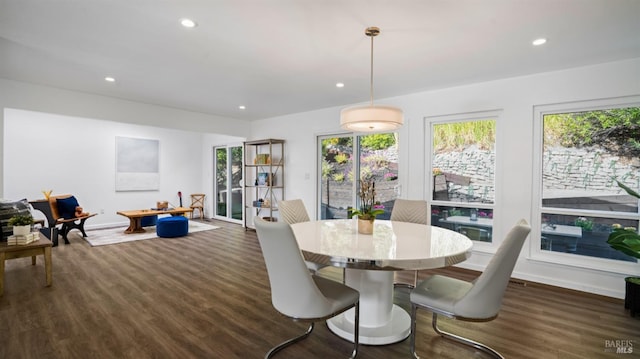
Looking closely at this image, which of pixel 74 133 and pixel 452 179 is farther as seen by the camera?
pixel 74 133

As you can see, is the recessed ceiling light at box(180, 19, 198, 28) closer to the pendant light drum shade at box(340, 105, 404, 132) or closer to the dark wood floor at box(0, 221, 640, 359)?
the pendant light drum shade at box(340, 105, 404, 132)

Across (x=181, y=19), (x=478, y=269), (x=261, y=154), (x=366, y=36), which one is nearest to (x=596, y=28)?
(x=366, y=36)

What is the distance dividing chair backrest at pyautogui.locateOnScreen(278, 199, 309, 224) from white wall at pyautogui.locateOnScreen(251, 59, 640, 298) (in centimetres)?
175

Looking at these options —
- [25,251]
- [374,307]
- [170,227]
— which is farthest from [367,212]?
[170,227]

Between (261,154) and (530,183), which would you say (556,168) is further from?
(261,154)

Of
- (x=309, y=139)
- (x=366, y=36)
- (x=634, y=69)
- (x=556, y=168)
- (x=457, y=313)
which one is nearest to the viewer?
(x=457, y=313)

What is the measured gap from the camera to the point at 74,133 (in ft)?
20.9

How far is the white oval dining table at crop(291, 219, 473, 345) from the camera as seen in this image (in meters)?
1.74

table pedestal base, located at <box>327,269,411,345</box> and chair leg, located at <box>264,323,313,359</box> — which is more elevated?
table pedestal base, located at <box>327,269,411,345</box>

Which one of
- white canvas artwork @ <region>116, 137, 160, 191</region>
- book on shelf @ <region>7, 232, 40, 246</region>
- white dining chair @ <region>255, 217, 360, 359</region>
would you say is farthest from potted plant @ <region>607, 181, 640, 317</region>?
white canvas artwork @ <region>116, 137, 160, 191</region>

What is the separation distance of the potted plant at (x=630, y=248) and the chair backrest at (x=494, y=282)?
1.64m

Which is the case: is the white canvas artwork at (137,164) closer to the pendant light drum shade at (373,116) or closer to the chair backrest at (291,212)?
the chair backrest at (291,212)

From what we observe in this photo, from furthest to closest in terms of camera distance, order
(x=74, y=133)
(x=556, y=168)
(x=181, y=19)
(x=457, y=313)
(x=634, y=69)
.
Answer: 1. (x=74, y=133)
2. (x=556, y=168)
3. (x=634, y=69)
4. (x=181, y=19)
5. (x=457, y=313)

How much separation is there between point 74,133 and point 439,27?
739 cm
